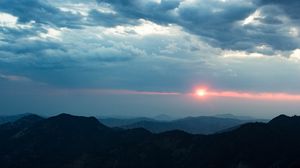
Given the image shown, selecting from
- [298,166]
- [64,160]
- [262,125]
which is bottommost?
[64,160]

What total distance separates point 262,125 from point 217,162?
36.3m

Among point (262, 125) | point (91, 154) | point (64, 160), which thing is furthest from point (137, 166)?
point (262, 125)

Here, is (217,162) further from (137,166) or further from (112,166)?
(112,166)

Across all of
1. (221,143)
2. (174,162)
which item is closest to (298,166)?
(221,143)

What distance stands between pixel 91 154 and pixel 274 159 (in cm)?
9967

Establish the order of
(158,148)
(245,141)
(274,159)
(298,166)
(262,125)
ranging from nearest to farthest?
1. (298,166)
2. (274,159)
3. (245,141)
4. (262,125)
5. (158,148)

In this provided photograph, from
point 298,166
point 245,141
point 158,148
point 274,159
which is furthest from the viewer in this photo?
point 158,148

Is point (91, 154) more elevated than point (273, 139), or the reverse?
point (273, 139)

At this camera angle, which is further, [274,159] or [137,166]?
[137,166]

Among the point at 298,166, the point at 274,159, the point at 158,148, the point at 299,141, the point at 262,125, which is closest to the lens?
the point at 298,166

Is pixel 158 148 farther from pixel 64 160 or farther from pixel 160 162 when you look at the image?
Result: pixel 64 160

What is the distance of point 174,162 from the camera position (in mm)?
180875

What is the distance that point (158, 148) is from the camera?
644 feet

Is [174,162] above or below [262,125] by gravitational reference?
below
